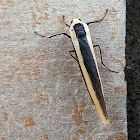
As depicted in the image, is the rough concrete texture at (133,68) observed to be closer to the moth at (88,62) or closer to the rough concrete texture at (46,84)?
the rough concrete texture at (46,84)

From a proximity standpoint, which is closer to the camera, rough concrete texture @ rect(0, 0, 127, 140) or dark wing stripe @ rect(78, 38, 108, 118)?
dark wing stripe @ rect(78, 38, 108, 118)

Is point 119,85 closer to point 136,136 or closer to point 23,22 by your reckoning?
point 136,136

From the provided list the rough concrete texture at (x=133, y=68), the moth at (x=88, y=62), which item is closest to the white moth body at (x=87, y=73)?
the moth at (x=88, y=62)

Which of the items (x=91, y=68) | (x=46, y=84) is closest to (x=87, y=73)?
(x=91, y=68)

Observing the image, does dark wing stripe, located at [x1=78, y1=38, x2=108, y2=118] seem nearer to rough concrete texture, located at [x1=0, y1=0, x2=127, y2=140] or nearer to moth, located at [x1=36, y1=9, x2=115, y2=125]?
moth, located at [x1=36, y1=9, x2=115, y2=125]

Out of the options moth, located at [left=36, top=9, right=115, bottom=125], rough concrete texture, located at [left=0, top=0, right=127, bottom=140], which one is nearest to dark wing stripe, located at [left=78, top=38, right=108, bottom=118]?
moth, located at [left=36, top=9, right=115, bottom=125]

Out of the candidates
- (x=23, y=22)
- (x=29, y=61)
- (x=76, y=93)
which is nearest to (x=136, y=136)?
(x=76, y=93)

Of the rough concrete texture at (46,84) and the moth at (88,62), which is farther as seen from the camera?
the rough concrete texture at (46,84)
